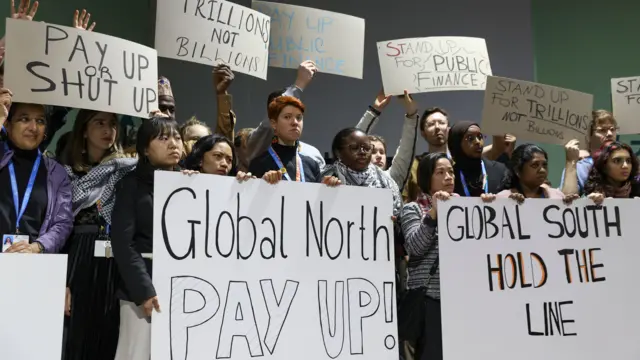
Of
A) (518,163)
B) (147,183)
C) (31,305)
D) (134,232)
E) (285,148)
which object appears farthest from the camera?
(518,163)

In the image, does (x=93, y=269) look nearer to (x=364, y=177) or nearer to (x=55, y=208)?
(x=55, y=208)

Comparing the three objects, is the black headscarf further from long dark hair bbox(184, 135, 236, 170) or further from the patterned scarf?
the patterned scarf

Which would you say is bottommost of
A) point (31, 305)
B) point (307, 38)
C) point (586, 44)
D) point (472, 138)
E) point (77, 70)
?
point (31, 305)

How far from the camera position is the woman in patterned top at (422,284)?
139 inches

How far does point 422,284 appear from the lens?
11.9ft

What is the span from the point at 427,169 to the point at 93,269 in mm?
1686

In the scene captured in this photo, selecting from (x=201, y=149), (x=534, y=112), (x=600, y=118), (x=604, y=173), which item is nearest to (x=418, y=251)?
(x=201, y=149)

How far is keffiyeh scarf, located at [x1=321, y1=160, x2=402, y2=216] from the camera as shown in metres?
3.74

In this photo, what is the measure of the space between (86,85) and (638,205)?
2.76 meters

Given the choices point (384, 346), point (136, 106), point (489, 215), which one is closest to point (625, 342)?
point (489, 215)

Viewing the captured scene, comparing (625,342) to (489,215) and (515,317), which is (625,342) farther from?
(489,215)

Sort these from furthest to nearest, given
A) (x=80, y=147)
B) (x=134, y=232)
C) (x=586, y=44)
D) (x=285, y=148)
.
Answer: (x=586, y=44) → (x=285, y=148) → (x=80, y=147) → (x=134, y=232)

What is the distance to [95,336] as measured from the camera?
3.30 m

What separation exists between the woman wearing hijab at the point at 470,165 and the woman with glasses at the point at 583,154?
14.9 inches
